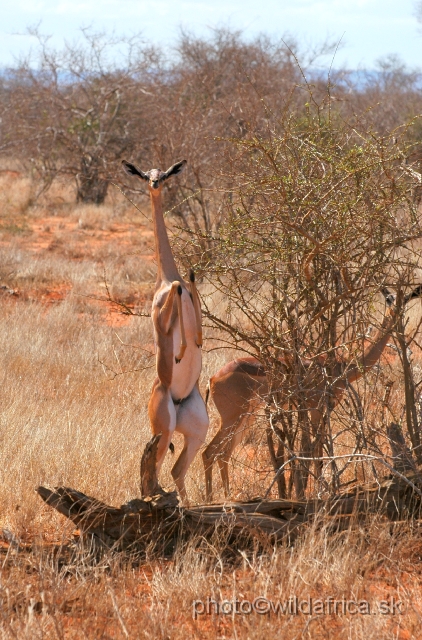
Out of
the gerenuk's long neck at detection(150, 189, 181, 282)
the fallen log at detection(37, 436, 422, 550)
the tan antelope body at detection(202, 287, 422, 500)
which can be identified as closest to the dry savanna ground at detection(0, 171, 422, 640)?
the fallen log at detection(37, 436, 422, 550)

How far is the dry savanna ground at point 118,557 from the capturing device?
3.12 metres

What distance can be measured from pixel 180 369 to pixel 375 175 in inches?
60.2

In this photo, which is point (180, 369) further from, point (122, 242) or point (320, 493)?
point (122, 242)

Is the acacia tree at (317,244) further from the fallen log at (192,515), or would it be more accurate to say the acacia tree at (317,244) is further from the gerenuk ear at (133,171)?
the gerenuk ear at (133,171)

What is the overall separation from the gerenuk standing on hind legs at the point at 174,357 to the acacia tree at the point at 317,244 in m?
0.21

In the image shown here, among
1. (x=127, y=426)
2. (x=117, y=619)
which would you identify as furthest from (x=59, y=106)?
(x=117, y=619)

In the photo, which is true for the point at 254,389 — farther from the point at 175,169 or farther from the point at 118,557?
the point at 118,557

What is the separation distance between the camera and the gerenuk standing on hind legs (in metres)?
4.44

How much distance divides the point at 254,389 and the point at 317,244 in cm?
169

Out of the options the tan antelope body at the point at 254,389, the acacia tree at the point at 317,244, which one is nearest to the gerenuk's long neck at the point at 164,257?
the acacia tree at the point at 317,244

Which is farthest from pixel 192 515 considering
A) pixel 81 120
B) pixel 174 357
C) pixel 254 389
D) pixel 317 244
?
pixel 81 120

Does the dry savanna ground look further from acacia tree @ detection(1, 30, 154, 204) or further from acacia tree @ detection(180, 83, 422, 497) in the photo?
acacia tree @ detection(1, 30, 154, 204)

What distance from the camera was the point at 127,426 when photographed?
5.96 meters

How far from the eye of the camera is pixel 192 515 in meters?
3.88
